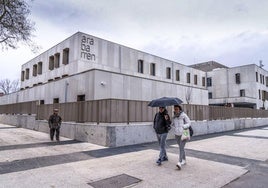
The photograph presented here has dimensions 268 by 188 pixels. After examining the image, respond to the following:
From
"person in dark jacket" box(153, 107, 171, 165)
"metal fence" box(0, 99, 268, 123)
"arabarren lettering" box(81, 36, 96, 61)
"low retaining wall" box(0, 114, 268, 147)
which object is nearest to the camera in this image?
"person in dark jacket" box(153, 107, 171, 165)

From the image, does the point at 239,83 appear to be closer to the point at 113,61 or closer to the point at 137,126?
the point at 113,61

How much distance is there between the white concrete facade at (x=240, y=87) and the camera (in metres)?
40.6

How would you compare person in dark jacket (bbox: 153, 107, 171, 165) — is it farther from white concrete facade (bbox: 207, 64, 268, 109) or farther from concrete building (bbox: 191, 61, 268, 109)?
white concrete facade (bbox: 207, 64, 268, 109)

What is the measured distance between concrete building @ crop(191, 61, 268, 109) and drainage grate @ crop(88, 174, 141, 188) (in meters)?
37.4

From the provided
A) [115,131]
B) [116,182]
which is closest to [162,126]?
[116,182]

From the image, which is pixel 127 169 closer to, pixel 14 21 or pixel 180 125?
pixel 180 125

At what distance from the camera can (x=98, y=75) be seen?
15.6m

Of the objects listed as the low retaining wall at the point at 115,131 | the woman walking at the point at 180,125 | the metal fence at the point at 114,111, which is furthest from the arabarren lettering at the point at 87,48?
the woman walking at the point at 180,125

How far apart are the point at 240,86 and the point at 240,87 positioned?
21cm

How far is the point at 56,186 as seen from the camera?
4.69 metres

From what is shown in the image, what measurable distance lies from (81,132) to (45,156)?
408 centimetres

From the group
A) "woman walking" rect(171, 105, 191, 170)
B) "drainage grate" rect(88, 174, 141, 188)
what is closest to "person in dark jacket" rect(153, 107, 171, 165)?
"woman walking" rect(171, 105, 191, 170)

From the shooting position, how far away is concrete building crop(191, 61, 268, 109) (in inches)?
1601

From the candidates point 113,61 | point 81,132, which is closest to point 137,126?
point 81,132
